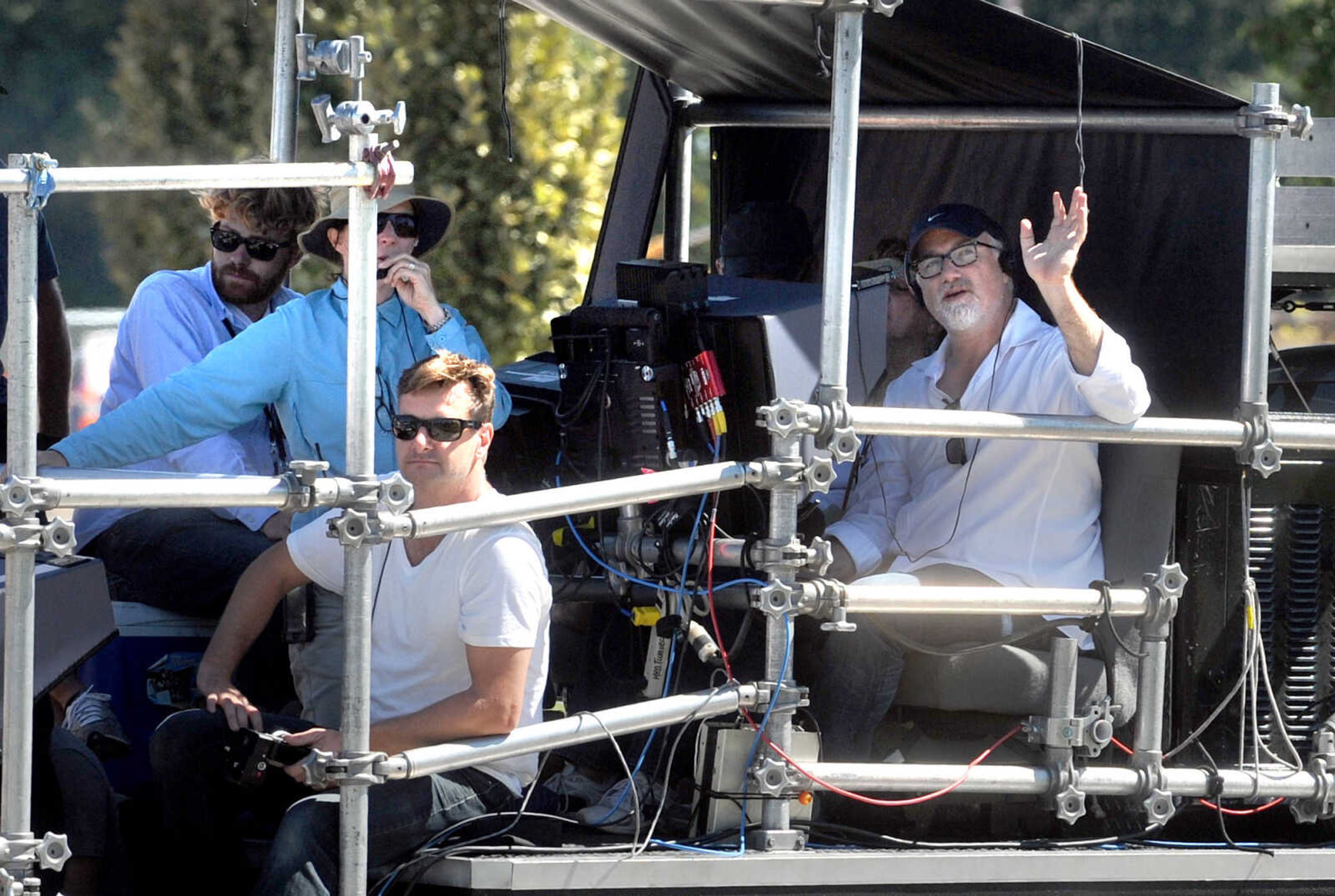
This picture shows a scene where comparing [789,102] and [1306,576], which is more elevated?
[789,102]

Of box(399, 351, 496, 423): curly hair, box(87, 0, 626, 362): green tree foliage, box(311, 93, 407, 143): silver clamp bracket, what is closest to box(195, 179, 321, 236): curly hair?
box(399, 351, 496, 423): curly hair

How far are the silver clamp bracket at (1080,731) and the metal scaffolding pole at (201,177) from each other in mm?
1732

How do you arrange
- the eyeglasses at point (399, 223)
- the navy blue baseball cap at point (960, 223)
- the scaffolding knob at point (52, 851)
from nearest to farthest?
the scaffolding knob at point (52, 851) < the navy blue baseball cap at point (960, 223) < the eyeglasses at point (399, 223)

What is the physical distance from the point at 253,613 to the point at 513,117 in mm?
6920

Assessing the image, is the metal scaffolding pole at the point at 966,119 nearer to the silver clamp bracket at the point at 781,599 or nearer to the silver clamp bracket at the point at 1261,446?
the silver clamp bracket at the point at 1261,446

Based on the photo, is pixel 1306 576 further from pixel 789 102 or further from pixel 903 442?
pixel 789 102

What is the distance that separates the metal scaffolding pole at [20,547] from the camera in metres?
3.09

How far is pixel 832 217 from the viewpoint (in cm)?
354

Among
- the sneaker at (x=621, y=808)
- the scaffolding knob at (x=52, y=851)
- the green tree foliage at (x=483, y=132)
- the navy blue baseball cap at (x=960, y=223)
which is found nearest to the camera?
the scaffolding knob at (x=52, y=851)

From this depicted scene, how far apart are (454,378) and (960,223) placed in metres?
1.25

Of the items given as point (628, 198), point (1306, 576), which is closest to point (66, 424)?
point (628, 198)

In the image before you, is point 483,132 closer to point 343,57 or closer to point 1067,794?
point 343,57

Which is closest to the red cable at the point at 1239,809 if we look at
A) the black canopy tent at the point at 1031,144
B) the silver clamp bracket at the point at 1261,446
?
the silver clamp bracket at the point at 1261,446

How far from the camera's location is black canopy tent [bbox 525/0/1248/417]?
421cm
